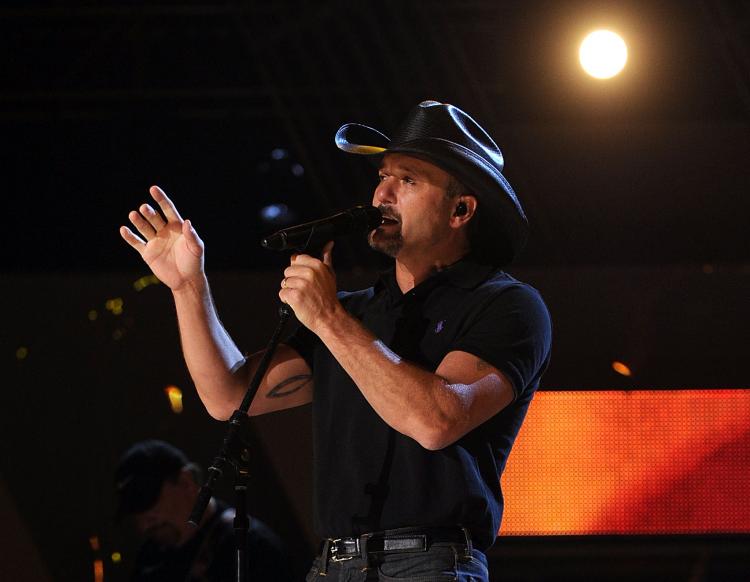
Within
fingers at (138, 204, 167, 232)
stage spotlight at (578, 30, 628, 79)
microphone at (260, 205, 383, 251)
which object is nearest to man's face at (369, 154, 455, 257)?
microphone at (260, 205, 383, 251)

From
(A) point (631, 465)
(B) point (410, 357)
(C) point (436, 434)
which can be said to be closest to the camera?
(C) point (436, 434)

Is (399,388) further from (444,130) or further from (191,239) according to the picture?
(444,130)

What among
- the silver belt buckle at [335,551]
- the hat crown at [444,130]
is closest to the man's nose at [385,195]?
the hat crown at [444,130]

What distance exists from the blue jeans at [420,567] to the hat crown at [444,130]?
948 mm

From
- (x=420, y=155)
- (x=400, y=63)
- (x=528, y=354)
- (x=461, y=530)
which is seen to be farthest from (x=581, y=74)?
(x=461, y=530)

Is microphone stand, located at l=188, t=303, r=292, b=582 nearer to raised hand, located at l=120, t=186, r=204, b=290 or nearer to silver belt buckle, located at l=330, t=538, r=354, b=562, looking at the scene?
silver belt buckle, located at l=330, t=538, r=354, b=562

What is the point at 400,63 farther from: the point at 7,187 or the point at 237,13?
the point at 7,187

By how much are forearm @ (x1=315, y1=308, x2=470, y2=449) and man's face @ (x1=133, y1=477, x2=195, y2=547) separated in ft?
6.92

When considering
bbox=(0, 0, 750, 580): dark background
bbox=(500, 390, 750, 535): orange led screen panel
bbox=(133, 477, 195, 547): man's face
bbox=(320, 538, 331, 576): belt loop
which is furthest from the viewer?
bbox=(0, 0, 750, 580): dark background

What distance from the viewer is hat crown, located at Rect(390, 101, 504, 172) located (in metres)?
2.55

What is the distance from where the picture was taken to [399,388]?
206cm

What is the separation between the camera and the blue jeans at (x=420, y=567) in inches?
81.4

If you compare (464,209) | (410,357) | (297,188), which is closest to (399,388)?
(410,357)

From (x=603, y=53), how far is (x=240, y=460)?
3129mm
